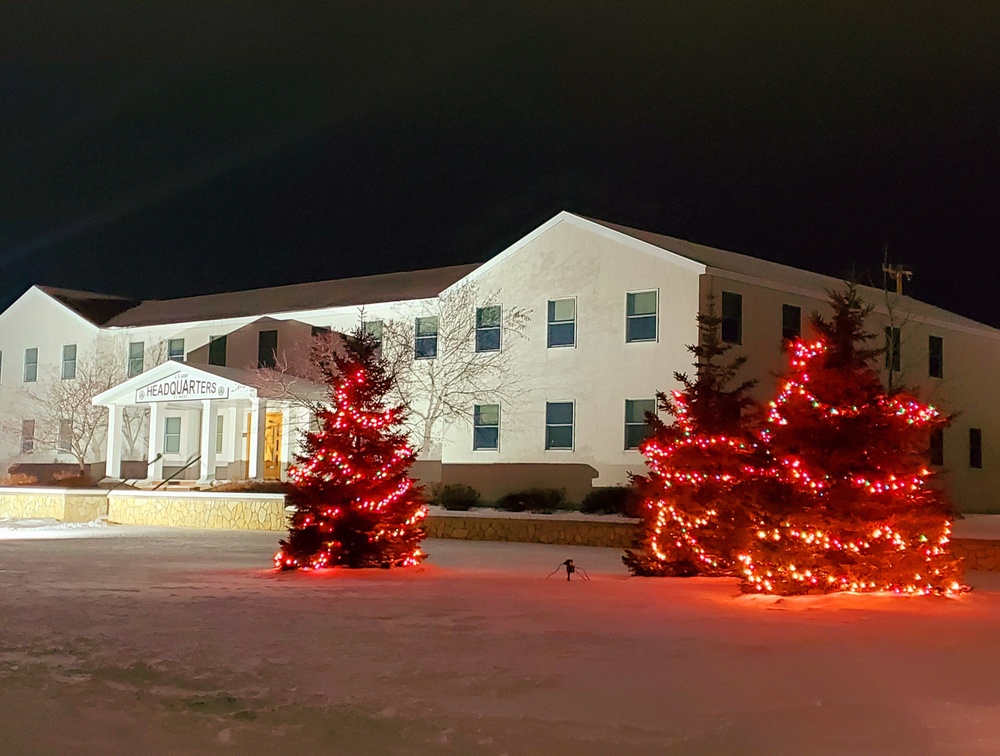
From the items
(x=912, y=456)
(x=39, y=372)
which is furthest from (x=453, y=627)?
(x=39, y=372)

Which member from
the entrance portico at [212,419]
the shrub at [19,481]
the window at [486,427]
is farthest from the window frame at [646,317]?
the shrub at [19,481]

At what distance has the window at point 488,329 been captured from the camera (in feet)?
92.9

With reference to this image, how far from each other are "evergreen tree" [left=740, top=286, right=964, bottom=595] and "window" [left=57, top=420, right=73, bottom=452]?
30.6 metres

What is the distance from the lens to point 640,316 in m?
25.6

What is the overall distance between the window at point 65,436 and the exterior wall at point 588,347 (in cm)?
1629

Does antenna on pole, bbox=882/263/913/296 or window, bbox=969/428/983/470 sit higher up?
antenna on pole, bbox=882/263/913/296

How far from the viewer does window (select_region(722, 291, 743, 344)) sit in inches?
993

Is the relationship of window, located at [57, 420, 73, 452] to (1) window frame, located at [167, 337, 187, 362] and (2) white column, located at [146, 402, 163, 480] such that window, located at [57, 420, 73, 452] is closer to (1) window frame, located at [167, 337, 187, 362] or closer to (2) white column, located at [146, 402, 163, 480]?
(1) window frame, located at [167, 337, 187, 362]

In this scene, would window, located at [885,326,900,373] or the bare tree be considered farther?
window, located at [885,326,900,373]

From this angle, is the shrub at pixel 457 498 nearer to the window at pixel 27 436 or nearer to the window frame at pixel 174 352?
the window frame at pixel 174 352

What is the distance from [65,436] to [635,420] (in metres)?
22.2

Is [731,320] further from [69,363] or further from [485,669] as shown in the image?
[69,363]

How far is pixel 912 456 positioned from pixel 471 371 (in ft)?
54.0

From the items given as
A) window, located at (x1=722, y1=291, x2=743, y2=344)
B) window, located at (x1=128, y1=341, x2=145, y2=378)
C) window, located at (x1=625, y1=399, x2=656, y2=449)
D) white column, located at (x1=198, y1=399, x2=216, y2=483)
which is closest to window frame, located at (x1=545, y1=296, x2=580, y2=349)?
window, located at (x1=625, y1=399, x2=656, y2=449)
